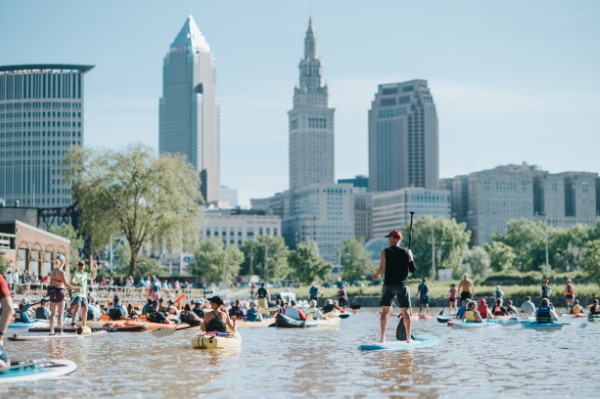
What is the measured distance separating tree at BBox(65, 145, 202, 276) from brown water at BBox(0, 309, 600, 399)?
4049cm

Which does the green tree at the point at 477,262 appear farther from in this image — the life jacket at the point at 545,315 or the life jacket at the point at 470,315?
the life jacket at the point at 545,315

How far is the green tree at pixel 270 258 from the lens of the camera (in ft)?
588

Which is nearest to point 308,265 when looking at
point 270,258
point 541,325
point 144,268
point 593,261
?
point 270,258

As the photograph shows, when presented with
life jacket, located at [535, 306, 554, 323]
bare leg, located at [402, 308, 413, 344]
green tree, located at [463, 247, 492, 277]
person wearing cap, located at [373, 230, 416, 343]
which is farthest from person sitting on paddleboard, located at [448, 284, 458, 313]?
green tree, located at [463, 247, 492, 277]

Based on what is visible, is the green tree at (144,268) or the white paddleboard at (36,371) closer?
the white paddleboard at (36,371)

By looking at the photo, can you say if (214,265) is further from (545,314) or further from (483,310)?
(545,314)

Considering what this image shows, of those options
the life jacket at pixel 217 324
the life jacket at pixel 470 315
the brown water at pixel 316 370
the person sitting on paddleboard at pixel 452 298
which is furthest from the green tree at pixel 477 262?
the life jacket at pixel 217 324

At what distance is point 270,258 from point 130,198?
113011mm

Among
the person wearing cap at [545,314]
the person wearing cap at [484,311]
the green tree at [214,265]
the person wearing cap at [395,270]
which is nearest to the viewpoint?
the person wearing cap at [395,270]

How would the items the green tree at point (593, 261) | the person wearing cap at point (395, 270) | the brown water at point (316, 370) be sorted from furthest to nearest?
the green tree at point (593, 261)
the person wearing cap at point (395, 270)
the brown water at point (316, 370)

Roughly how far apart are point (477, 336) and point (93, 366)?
1584cm

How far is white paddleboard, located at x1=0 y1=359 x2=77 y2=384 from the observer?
16922mm

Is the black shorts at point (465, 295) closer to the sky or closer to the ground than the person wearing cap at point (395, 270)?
closer to the ground

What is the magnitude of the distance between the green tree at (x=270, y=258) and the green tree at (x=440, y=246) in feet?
77.9
